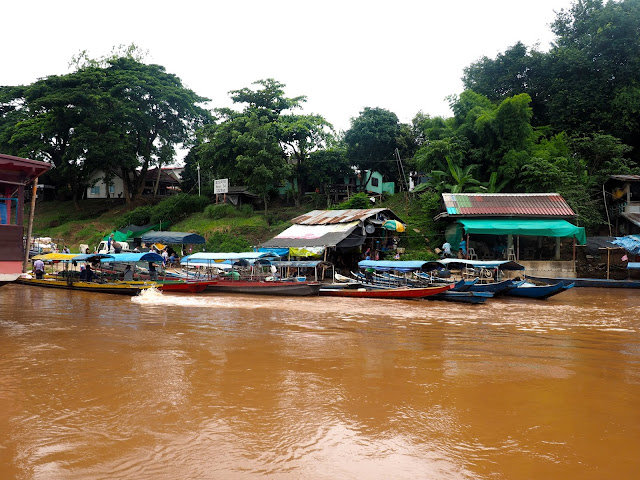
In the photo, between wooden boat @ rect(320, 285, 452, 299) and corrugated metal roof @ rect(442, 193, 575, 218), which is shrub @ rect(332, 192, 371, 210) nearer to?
corrugated metal roof @ rect(442, 193, 575, 218)

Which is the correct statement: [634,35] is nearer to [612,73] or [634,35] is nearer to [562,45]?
[612,73]

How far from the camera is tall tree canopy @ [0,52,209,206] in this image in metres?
32.2

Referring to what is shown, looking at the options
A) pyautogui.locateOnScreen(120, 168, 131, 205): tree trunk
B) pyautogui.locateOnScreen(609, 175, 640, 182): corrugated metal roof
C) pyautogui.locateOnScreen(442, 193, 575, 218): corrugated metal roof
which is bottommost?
pyautogui.locateOnScreen(442, 193, 575, 218): corrugated metal roof

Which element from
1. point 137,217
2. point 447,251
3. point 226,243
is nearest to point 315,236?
point 447,251

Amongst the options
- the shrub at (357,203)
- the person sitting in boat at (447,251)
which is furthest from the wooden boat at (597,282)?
the shrub at (357,203)

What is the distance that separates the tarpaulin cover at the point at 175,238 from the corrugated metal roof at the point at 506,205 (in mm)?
13369

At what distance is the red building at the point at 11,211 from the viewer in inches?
417

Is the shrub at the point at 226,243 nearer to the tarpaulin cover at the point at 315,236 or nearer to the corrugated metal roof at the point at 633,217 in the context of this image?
the tarpaulin cover at the point at 315,236

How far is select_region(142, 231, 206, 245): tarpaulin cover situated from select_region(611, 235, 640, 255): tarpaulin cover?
2066 cm

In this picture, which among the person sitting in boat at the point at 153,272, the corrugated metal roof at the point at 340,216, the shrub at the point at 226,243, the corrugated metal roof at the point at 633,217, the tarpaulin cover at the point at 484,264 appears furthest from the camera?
the shrub at the point at 226,243

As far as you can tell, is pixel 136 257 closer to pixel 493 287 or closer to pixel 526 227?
pixel 493 287

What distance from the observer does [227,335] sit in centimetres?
1087

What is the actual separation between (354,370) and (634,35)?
30.6m

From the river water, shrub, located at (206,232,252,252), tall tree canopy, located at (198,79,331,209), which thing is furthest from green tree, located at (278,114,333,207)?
the river water
